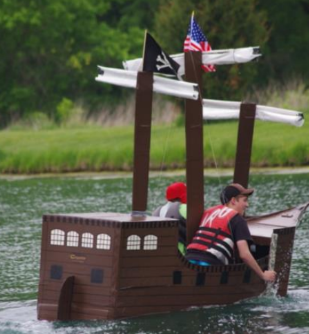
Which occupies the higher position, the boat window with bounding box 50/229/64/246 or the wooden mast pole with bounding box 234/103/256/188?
the wooden mast pole with bounding box 234/103/256/188

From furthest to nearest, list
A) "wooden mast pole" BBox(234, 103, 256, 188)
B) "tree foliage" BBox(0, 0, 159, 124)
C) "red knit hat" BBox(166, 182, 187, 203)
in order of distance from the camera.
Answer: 1. "tree foliage" BBox(0, 0, 159, 124)
2. "wooden mast pole" BBox(234, 103, 256, 188)
3. "red knit hat" BBox(166, 182, 187, 203)

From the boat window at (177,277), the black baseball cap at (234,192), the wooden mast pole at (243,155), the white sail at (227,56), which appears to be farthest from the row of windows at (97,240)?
the wooden mast pole at (243,155)

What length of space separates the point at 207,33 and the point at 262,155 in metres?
6.57

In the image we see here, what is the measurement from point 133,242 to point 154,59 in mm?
1807

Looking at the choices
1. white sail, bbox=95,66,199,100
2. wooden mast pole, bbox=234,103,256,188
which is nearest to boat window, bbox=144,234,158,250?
white sail, bbox=95,66,199,100

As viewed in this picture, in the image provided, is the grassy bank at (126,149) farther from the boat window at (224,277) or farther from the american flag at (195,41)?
the boat window at (224,277)


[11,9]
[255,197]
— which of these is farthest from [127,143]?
[11,9]

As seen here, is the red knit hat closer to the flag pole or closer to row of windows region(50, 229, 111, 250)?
the flag pole

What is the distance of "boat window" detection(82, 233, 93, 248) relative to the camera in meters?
12.3

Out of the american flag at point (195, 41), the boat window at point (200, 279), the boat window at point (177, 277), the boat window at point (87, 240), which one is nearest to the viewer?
the boat window at point (87, 240)

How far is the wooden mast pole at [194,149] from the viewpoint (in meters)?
13.4

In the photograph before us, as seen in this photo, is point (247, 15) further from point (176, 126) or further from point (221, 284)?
point (221, 284)

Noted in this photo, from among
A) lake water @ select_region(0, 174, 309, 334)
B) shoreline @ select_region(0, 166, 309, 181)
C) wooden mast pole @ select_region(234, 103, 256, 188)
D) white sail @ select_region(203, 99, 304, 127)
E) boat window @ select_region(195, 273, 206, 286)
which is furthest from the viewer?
shoreline @ select_region(0, 166, 309, 181)

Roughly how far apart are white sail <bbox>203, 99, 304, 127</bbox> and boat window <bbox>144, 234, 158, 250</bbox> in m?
2.69
